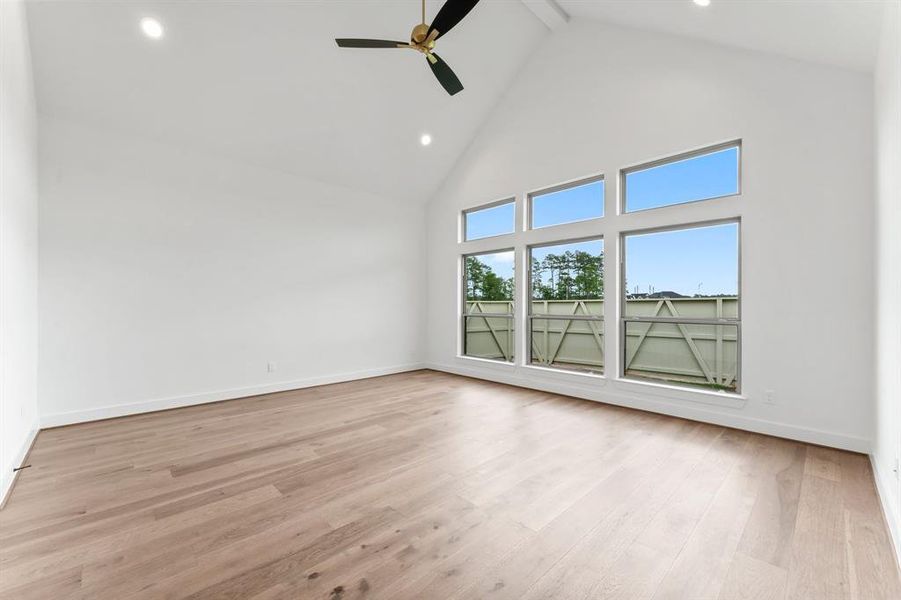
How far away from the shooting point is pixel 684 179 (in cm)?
413

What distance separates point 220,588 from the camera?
1.61 meters

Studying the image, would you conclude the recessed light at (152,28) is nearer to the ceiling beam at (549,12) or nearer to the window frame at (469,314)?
the ceiling beam at (549,12)

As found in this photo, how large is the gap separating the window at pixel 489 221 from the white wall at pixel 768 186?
110 cm

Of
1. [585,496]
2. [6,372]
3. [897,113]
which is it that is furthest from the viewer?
[6,372]

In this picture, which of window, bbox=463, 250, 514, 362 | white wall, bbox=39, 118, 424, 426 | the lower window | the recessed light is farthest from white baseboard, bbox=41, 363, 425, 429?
the lower window

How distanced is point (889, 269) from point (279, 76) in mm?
5323

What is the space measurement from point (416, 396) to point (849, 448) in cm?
403

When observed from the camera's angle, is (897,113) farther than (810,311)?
No

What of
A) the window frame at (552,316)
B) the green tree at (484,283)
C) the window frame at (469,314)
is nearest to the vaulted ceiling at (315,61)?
the window frame at (469,314)

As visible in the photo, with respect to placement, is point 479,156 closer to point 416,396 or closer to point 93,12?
point 416,396

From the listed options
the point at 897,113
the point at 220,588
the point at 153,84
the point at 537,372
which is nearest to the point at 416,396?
the point at 537,372

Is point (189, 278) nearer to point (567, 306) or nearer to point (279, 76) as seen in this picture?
point (279, 76)

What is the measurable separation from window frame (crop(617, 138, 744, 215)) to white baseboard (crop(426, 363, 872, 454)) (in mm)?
1957

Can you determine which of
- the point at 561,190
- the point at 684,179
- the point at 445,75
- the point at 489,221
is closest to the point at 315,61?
the point at 445,75
